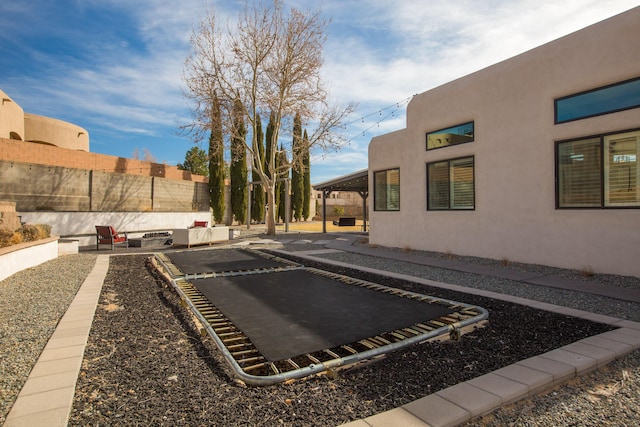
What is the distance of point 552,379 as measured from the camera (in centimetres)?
216

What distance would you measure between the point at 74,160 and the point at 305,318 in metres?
17.5

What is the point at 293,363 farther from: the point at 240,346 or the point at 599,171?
the point at 599,171

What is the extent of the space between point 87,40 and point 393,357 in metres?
9.57

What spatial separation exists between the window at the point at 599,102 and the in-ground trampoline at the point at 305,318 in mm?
4486

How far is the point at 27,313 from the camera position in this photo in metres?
3.65

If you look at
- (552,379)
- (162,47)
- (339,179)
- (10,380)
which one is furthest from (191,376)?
(339,179)

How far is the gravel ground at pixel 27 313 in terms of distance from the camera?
88.4 inches

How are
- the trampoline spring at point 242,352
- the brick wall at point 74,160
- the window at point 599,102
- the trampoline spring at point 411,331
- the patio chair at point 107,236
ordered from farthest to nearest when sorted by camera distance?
1. the brick wall at point 74,160
2. the patio chair at point 107,236
3. the window at point 599,102
4. the trampoline spring at point 411,331
5. the trampoline spring at point 242,352

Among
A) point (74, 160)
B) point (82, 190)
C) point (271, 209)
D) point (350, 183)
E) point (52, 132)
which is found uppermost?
point (52, 132)

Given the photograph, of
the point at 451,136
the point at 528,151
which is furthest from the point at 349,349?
the point at 451,136

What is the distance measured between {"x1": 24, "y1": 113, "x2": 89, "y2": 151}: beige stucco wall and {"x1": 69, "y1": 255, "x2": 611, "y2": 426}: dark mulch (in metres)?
20.8

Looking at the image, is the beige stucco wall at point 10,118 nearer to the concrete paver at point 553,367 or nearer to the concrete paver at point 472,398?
the concrete paver at point 472,398

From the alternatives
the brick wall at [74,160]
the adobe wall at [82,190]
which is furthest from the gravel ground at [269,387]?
the brick wall at [74,160]

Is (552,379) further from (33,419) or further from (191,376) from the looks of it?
(33,419)
